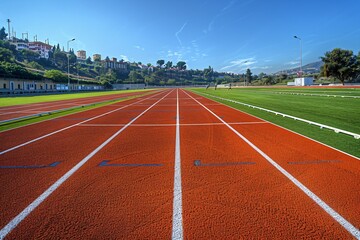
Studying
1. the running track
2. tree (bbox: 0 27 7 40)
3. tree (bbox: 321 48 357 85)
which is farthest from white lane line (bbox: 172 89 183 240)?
tree (bbox: 0 27 7 40)

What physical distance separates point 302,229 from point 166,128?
21.8 ft

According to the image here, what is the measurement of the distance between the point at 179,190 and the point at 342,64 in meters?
58.8

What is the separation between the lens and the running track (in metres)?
2.58

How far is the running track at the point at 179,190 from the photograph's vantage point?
8.47ft

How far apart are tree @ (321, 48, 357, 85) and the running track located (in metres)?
53.7

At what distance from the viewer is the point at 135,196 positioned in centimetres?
334

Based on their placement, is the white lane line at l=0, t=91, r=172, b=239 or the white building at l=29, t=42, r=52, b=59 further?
the white building at l=29, t=42, r=52, b=59

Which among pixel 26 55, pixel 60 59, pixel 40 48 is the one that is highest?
Result: pixel 40 48

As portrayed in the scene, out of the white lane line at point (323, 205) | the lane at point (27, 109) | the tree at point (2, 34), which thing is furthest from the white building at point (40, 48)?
the white lane line at point (323, 205)

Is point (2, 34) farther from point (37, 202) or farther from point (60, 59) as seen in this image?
point (37, 202)

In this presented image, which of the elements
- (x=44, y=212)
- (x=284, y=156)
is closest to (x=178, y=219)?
(x=44, y=212)

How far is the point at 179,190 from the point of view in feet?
11.5

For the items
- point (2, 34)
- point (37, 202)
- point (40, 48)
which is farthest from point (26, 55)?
point (37, 202)

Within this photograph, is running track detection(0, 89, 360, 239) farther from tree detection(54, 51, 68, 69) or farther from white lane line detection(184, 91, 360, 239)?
tree detection(54, 51, 68, 69)
